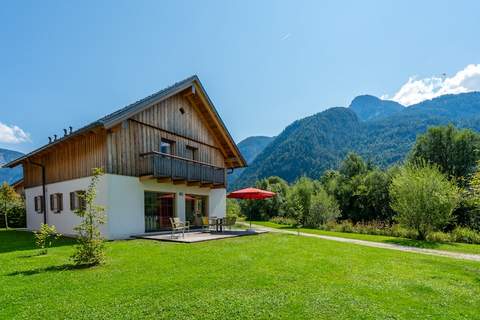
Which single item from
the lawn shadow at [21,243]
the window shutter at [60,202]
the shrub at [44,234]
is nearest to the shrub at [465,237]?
the shrub at [44,234]

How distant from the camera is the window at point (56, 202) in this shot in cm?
1553

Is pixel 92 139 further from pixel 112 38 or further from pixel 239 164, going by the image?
pixel 239 164

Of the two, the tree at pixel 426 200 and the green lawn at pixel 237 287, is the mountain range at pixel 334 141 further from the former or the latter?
the green lawn at pixel 237 287

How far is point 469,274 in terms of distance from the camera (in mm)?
7207

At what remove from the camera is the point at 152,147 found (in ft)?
49.8

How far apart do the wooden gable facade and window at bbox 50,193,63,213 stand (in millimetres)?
1039

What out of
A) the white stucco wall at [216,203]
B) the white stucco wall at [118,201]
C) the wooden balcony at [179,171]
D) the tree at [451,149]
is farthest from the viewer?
the tree at [451,149]

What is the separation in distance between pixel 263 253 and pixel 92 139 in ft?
32.2

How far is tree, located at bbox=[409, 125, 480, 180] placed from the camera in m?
31.7

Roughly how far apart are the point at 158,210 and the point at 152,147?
3.54 meters

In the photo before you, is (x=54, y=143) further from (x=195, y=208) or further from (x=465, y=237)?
(x=465, y=237)

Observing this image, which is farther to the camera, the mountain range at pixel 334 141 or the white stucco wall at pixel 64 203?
the mountain range at pixel 334 141

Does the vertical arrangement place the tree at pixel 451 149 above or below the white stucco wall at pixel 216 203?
above

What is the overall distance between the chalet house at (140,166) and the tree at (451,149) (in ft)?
83.9
